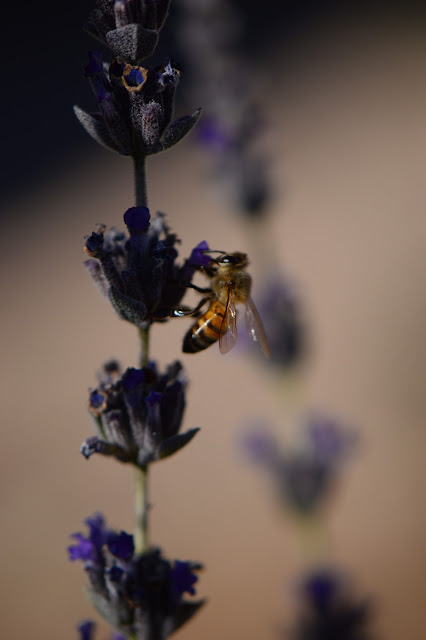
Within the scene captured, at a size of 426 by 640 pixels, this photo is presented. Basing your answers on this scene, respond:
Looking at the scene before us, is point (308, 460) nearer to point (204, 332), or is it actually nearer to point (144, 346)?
point (204, 332)

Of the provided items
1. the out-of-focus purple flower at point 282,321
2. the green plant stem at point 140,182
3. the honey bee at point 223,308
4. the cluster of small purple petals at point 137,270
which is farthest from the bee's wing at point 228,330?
the out-of-focus purple flower at point 282,321

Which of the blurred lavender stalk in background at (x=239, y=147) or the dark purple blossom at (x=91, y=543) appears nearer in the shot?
the dark purple blossom at (x=91, y=543)

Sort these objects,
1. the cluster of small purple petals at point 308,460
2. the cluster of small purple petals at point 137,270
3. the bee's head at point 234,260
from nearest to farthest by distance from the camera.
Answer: the cluster of small purple petals at point 137,270 < the bee's head at point 234,260 < the cluster of small purple petals at point 308,460

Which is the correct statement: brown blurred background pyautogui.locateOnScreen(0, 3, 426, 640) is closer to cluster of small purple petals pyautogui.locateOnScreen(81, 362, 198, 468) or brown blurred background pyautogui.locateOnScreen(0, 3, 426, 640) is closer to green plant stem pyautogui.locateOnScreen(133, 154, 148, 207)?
cluster of small purple petals pyautogui.locateOnScreen(81, 362, 198, 468)

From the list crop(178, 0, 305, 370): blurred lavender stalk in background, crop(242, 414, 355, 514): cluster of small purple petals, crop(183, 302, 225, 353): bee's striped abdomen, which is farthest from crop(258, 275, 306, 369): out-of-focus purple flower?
crop(183, 302, 225, 353): bee's striped abdomen

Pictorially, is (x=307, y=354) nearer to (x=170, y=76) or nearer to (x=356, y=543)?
(x=356, y=543)

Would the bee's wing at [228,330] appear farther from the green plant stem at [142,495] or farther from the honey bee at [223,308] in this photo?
the green plant stem at [142,495]

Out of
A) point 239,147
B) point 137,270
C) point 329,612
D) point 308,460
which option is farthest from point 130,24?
point 329,612
